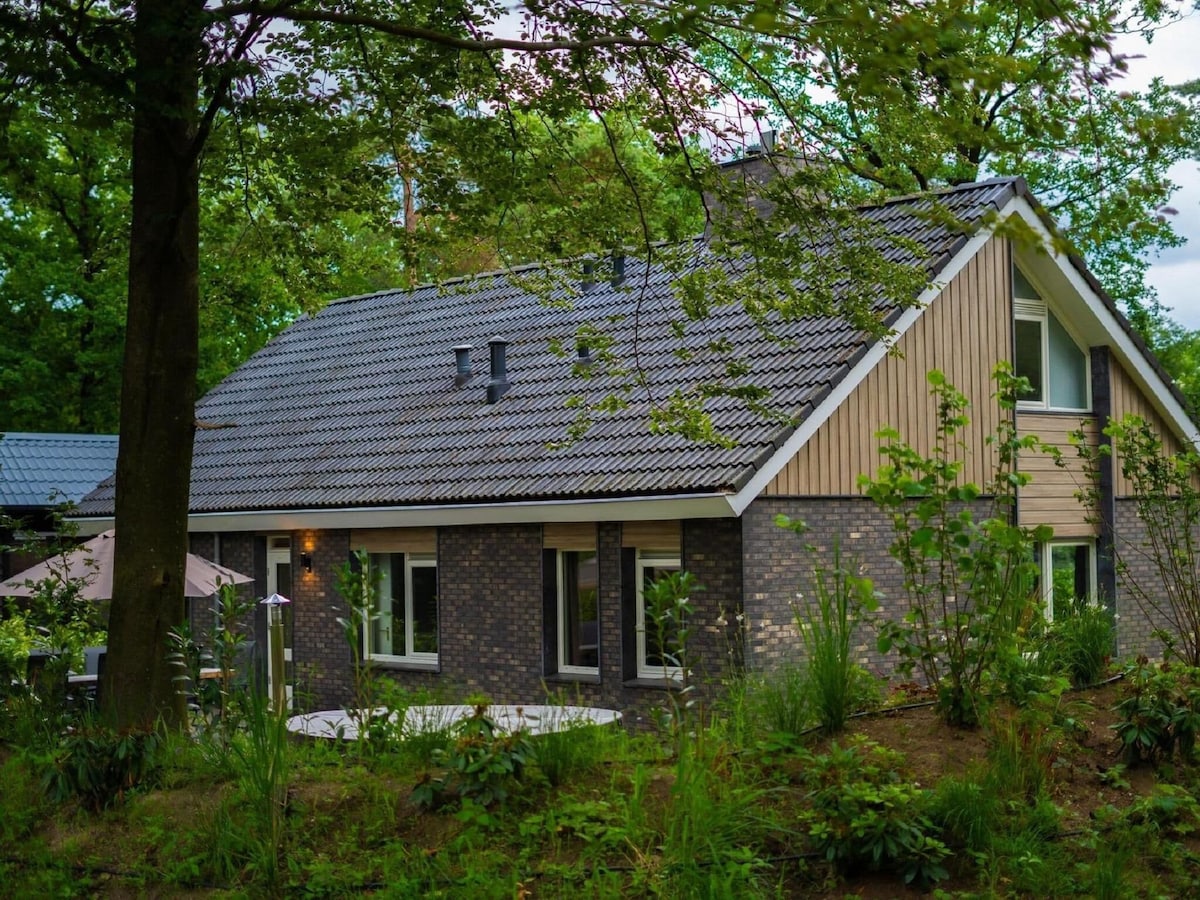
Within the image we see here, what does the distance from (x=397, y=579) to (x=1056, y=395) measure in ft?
30.7

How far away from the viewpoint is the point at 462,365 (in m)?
21.0

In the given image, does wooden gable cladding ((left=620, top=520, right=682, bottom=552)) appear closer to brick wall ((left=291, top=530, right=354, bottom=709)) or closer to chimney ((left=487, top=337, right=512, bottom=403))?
chimney ((left=487, top=337, right=512, bottom=403))

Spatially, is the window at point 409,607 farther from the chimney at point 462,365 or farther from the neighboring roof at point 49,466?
the neighboring roof at point 49,466

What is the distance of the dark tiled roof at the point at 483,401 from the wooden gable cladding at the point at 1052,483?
11.2ft

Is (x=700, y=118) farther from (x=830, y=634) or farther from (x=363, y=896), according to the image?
(x=363, y=896)

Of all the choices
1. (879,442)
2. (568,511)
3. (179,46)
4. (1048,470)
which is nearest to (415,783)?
(179,46)

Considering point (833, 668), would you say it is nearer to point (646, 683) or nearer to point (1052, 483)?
point (646, 683)

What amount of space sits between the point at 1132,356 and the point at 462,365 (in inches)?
373

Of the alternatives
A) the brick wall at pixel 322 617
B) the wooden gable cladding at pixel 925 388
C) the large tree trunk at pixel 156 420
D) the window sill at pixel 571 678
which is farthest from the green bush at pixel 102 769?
the brick wall at pixel 322 617

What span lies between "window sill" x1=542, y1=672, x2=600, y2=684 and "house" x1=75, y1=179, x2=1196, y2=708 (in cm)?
3

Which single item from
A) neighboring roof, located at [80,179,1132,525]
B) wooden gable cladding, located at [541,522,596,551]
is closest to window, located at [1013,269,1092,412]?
neighboring roof, located at [80,179,1132,525]

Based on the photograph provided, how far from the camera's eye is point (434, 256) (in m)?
13.0

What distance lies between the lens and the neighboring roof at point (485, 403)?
1560 centimetres

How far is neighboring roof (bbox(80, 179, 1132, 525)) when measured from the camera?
1560 centimetres
